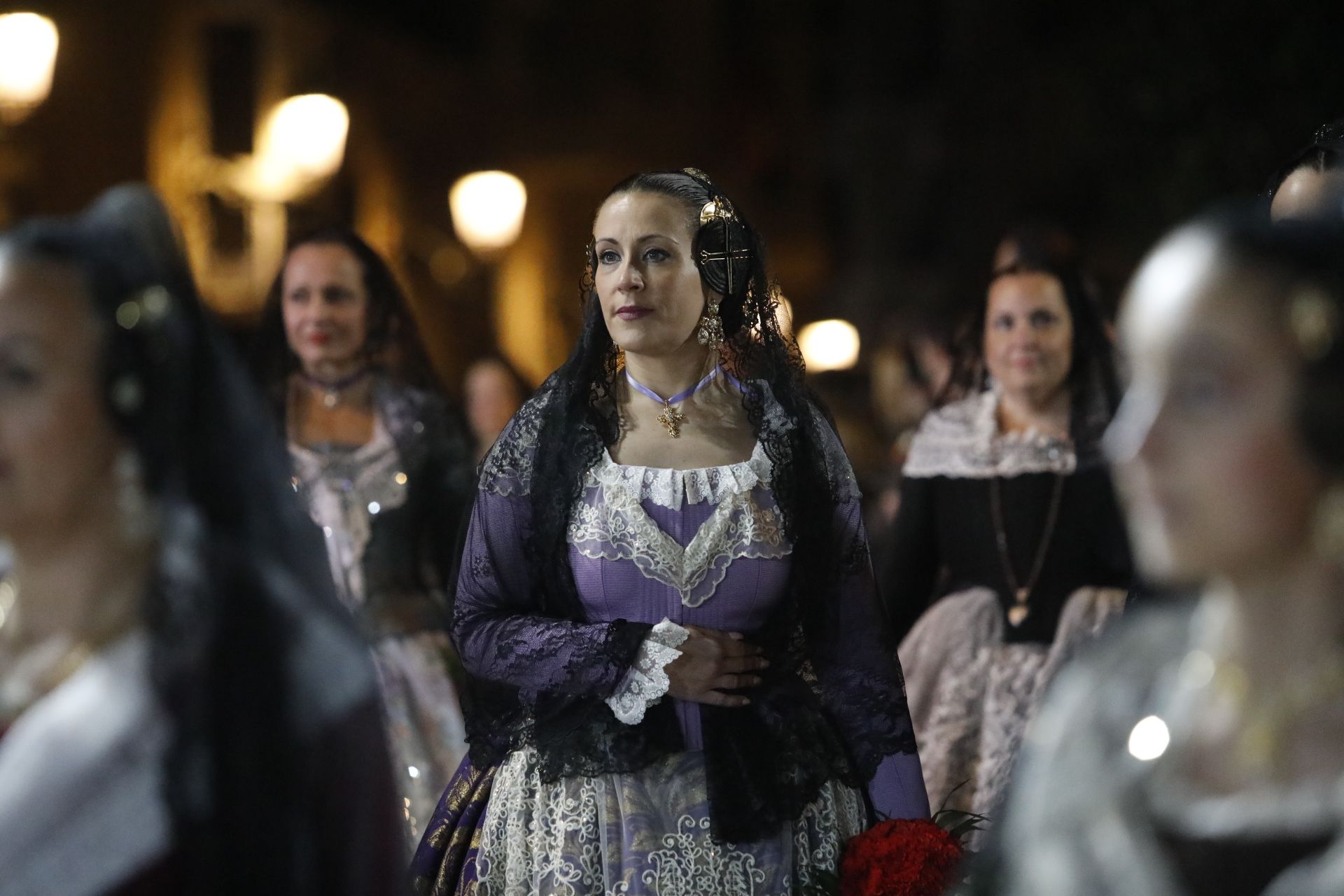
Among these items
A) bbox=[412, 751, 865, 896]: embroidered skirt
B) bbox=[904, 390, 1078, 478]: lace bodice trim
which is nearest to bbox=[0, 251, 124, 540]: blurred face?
bbox=[412, 751, 865, 896]: embroidered skirt

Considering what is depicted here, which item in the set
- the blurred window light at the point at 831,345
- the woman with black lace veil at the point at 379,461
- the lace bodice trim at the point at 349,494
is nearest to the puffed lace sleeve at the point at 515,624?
the woman with black lace veil at the point at 379,461

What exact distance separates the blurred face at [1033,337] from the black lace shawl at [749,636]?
1832mm

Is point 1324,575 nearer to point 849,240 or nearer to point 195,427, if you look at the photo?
→ point 195,427

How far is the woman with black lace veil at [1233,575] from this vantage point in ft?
5.90

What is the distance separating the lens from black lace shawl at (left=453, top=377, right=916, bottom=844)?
3527 millimetres

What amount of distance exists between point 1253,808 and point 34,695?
1468 mm

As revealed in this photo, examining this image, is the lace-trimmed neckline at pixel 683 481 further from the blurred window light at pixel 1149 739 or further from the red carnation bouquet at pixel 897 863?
the blurred window light at pixel 1149 739

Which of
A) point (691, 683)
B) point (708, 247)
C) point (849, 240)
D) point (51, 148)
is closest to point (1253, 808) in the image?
point (691, 683)

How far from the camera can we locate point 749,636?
12.0ft

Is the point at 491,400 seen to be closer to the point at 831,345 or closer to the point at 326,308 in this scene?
the point at 326,308

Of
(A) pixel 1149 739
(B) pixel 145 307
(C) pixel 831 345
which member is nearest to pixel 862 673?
(A) pixel 1149 739

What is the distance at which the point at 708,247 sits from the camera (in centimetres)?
385

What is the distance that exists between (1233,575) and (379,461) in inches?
167

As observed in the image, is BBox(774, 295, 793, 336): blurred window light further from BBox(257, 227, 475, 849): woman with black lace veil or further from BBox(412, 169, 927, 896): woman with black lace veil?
BBox(257, 227, 475, 849): woman with black lace veil
